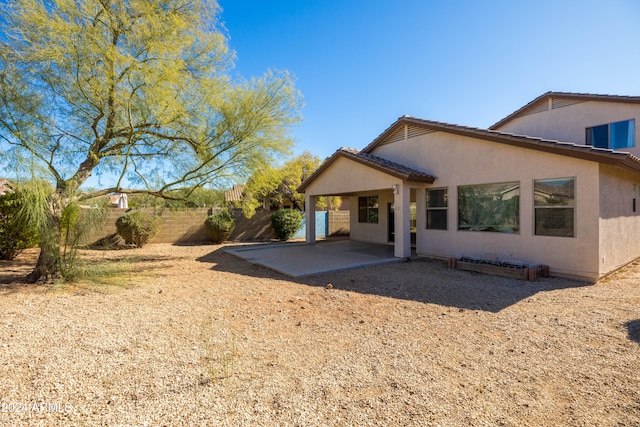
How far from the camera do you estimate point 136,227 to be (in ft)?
45.9

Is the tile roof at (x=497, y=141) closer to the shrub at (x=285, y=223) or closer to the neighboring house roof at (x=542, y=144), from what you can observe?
the neighboring house roof at (x=542, y=144)

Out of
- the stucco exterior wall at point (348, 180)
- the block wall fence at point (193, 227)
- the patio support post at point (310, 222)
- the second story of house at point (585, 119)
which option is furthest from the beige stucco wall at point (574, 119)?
the block wall fence at point (193, 227)

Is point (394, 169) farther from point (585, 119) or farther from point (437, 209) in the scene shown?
point (585, 119)

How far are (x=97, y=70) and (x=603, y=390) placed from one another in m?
9.84

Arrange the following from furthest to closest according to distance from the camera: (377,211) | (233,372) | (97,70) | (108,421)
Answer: (377,211), (97,70), (233,372), (108,421)

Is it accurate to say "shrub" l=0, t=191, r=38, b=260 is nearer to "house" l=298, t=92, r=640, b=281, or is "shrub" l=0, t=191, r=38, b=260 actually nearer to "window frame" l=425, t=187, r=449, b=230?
"house" l=298, t=92, r=640, b=281

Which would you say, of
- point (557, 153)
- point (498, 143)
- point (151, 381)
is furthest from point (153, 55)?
point (557, 153)

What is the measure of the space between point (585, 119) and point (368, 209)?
1005 cm

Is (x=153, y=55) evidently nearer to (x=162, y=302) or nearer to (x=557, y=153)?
(x=162, y=302)

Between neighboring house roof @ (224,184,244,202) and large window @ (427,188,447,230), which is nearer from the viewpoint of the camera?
neighboring house roof @ (224,184,244,202)

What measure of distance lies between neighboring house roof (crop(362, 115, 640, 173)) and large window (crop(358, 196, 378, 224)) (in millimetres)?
4626

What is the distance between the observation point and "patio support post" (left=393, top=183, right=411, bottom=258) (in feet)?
35.1

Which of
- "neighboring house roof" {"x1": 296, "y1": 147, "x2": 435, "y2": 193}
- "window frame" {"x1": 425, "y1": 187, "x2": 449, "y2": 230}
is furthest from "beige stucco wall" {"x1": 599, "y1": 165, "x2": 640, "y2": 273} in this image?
"neighboring house roof" {"x1": 296, "y1": 147, "x2": 435, "y2": 193}

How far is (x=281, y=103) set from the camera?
9.40 metres
